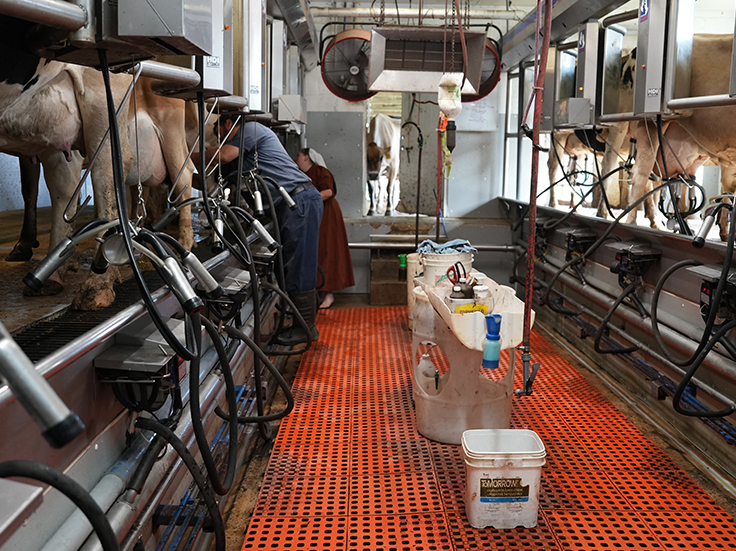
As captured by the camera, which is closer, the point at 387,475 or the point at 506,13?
the point at 387,475

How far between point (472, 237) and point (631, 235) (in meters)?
2.84

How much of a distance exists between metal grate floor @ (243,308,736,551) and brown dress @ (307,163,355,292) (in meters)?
2.27

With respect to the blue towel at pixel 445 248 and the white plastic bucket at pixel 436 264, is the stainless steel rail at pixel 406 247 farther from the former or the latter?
the white plastic bucket at pixel 436 264

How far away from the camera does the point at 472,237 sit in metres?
6.71

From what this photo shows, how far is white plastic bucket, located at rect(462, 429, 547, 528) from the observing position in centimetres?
216

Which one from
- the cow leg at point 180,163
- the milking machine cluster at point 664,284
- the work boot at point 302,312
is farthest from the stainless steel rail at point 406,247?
the cow leg at point 180,163

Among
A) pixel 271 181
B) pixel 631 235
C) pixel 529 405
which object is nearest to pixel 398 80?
pixel 271 181

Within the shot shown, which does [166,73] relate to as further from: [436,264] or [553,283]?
[553,283]

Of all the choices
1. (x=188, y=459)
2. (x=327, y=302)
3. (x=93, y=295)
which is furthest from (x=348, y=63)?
(x=188, y=459)

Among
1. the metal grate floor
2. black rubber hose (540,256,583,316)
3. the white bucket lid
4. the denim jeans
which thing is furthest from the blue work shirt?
the white bucket lid

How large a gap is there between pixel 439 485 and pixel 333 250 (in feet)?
12.1

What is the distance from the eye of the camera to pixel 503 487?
7.15 feet

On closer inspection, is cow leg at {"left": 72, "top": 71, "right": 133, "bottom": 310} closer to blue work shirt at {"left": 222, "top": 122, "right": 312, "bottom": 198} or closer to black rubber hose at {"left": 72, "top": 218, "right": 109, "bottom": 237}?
black rubber hose at {"left": 72, "top": 218, "right": 109, "bottom": 237}

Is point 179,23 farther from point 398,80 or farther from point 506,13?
point 506,13
